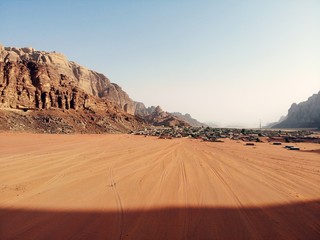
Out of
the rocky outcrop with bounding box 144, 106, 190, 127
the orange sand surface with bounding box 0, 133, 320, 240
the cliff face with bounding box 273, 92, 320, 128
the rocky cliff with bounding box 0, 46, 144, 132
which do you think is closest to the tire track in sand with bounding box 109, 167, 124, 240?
the orange sand surface with bounding box 0, 133, 320, 240

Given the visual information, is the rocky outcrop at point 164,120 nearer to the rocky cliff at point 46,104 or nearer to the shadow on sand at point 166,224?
the rocky cliff at point 46,104

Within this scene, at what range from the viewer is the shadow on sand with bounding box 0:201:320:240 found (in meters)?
6.43

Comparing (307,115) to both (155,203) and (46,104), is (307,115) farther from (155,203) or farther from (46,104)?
(155,203)

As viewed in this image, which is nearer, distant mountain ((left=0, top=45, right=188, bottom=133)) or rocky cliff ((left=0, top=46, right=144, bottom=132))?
distant mountain ((left=0, top=45, right=188, bottom=133))

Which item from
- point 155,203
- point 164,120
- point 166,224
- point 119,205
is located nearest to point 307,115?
point 164,120

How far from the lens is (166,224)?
711 cm

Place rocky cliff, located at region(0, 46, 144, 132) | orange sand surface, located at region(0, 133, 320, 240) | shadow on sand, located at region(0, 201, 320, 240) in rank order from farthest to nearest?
1. rocky cliff, located at region(0, 46, 144, 132)
2. orange sand surface, located at region(0, 133, 320, 240)
3. shadow on sand, located at region(0, 201, 320, 240)

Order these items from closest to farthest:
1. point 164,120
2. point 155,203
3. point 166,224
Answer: point 166,224, point 155,203, point 164,120

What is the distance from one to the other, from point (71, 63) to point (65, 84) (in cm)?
5153

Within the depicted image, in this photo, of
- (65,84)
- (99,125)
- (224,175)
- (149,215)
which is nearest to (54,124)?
(99,125)

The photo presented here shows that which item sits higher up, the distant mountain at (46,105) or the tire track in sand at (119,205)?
the distant mountain at (46,105)

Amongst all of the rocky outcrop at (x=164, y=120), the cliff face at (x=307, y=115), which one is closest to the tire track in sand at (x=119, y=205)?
the rocky outcrop at (x=164, y=120)

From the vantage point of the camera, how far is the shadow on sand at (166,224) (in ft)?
21.1

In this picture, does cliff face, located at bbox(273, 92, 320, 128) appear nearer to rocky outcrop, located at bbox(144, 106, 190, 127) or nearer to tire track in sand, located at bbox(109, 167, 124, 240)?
rocky outcrop, located at bbox(144, 106, 190, 127)
